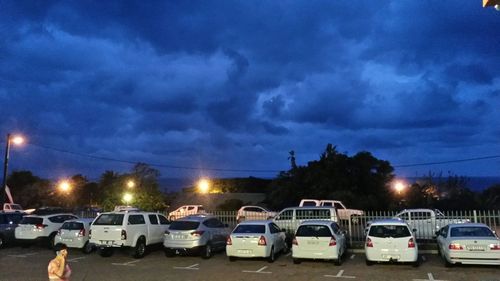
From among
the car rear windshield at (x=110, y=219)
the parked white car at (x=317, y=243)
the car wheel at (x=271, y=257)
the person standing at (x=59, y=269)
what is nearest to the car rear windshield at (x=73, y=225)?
the car rear windshield at (x=110, y=219)

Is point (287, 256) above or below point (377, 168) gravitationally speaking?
below

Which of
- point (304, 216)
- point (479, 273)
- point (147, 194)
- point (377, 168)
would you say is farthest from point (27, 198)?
point (479, 273)

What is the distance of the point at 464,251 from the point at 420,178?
42.1m

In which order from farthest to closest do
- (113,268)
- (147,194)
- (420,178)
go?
(420,178)
(147,194)
(113,268)

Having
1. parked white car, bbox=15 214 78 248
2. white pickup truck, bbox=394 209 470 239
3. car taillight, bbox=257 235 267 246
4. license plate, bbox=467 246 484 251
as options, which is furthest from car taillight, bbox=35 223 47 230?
license plate, bbox=467 246 484 251

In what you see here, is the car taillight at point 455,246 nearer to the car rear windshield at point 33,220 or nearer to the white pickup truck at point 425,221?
the white pickup truck at point 425,221

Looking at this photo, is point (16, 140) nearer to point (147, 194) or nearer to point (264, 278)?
point (147, 194)

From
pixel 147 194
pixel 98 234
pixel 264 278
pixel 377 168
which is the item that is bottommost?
pixel 264 278

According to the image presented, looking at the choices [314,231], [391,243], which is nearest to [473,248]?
[391,243]

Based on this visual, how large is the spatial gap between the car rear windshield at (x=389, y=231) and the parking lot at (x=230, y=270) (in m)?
1.09

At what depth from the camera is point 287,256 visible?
1838 cm

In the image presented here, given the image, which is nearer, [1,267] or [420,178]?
[1,267]

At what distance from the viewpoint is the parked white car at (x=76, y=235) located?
63.9 ft

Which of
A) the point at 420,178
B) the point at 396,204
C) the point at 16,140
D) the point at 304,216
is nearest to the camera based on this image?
the point at 304,216
